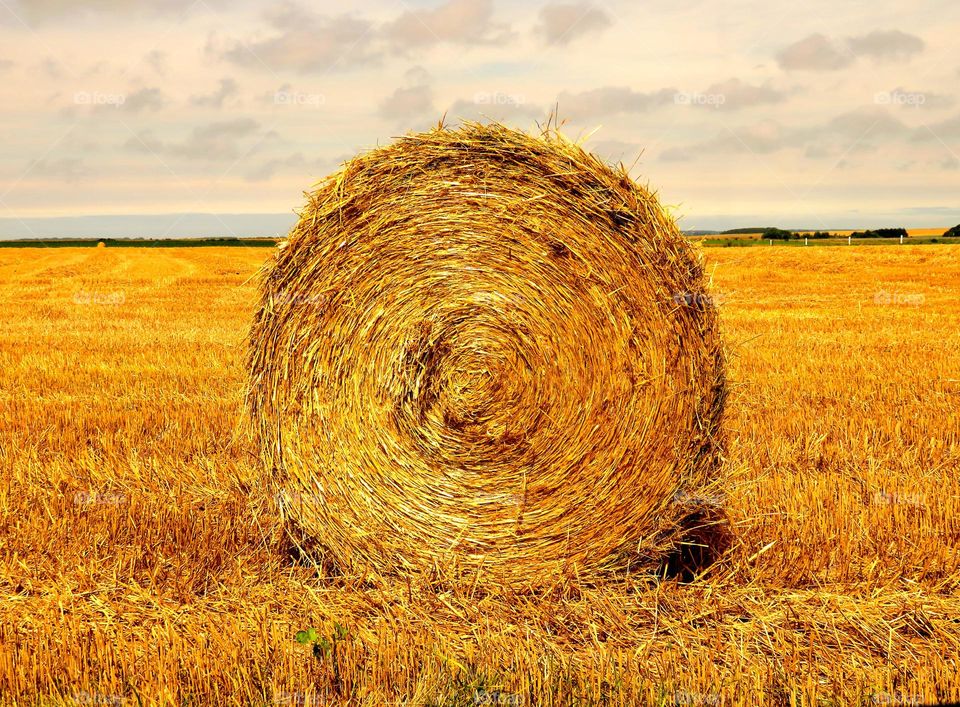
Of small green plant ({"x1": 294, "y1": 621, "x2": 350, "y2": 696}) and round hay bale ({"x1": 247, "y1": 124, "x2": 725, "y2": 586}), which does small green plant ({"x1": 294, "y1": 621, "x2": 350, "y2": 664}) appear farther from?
round hay bale ({"x1": 247, "y1": 124, "x2": 725, "y2": 586})

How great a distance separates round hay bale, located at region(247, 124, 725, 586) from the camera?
4.83 m

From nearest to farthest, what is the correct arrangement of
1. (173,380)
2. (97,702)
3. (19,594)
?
(97,702), (19,594), (173,380)

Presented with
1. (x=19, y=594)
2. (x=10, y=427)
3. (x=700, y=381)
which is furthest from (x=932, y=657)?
(x=10, y=427)

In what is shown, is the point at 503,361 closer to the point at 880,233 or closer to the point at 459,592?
the point at 459,592

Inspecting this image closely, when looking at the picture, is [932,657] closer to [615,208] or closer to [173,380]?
[615,208]

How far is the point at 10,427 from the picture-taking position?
8.30 m

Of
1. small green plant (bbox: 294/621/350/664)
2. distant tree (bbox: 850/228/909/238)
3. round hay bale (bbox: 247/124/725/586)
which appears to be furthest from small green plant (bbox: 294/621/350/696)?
distant tree (bbox: 850/228/909/238)

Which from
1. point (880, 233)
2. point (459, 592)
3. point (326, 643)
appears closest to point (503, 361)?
point (459, 592)

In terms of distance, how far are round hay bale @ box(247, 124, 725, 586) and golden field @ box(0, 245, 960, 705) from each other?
0.32 meters

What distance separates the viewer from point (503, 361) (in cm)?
491

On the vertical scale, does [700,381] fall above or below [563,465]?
above

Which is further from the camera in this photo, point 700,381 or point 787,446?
point 787,446

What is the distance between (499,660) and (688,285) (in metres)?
2.19

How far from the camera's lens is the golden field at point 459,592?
374cm
